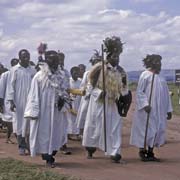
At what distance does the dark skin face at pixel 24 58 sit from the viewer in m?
12.9

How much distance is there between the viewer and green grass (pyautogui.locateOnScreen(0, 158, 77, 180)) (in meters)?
9.79

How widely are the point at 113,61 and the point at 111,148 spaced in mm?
1705

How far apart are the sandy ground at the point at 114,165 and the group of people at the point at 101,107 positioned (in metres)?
0.29

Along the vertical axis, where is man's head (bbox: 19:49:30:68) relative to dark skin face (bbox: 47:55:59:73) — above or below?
above

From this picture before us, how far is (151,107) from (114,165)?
1.48 metres

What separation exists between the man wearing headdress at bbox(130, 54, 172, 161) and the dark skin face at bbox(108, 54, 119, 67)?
63 cm

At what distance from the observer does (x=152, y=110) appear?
39.9 ft

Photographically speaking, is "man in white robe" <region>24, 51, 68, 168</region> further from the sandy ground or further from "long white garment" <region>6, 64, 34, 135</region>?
"long white garment" <region>6, 64, 34, 135</region>

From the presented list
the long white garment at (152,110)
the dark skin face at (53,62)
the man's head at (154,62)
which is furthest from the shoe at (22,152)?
the man's head at (154,62)

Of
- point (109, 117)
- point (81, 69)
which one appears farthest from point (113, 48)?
point (81, 69)

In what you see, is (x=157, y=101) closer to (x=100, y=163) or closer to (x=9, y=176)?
(x=100, y=163)

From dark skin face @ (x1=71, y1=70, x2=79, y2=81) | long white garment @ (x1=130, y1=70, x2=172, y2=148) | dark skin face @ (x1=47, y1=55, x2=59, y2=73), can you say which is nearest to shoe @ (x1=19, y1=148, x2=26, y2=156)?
long white garment @ (x1=130, y1=70, x2=172, y2=148)

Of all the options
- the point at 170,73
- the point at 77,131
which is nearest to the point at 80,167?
the point at 77,131

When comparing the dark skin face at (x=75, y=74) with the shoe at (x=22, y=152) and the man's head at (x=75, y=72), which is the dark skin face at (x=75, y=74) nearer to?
A: the man's head at (x=75, y=72)
